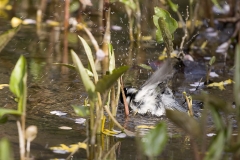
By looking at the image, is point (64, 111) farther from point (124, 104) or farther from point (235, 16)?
point (235, 16)

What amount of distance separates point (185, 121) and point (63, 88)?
1.93m

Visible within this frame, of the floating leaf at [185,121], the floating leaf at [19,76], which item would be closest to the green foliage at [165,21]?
the floating leaf at [19,76]

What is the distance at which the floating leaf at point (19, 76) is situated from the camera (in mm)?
2361

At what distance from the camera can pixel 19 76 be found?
7.78 feet

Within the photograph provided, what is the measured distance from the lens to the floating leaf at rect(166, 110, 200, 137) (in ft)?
6.93

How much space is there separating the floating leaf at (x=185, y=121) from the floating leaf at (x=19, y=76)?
0.57 meters

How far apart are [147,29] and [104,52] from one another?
1036 millimetres

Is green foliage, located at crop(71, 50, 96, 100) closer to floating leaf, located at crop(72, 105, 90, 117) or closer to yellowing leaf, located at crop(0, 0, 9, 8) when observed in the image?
floating leaf, located at crop(72, 105, 90, 117)

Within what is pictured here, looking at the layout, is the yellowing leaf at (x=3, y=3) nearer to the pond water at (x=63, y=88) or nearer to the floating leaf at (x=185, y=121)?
the pond water at (x=63, y=88)

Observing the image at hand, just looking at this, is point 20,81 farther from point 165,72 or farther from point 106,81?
point 165,72

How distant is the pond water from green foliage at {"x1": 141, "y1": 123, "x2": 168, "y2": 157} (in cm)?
51

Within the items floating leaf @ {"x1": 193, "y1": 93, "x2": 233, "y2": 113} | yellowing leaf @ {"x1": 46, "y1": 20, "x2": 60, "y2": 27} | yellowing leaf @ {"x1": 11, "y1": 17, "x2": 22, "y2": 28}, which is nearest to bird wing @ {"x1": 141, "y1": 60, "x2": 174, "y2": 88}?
floating leaf @ {"x1": 193, "y1": 93, "x2": 233, "y2": 113}

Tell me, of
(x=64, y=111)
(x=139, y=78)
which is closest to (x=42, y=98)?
(x=64, y=111)

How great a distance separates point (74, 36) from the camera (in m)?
5.52
